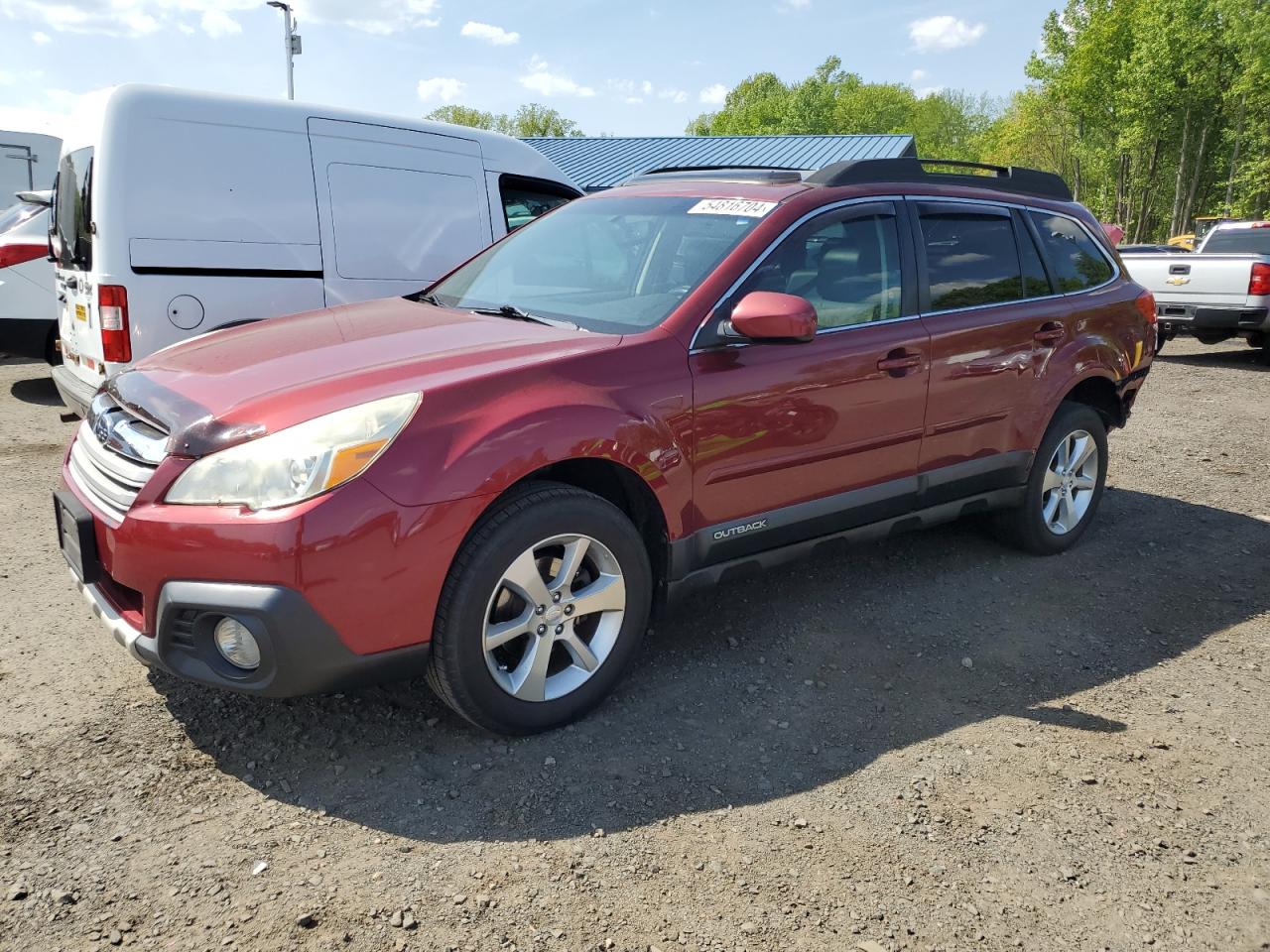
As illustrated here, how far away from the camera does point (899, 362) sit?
385cm

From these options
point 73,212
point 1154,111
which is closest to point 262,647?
point 73,212

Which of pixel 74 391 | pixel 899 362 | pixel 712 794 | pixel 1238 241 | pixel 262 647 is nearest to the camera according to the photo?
pixel 262 647

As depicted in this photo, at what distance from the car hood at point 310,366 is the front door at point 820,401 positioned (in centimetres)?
53

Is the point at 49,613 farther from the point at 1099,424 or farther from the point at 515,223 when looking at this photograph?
the point at 1099,424

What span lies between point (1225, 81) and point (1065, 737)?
163 feet

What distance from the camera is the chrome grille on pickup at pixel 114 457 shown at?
2.78 m

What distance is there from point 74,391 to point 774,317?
4357 millimetres

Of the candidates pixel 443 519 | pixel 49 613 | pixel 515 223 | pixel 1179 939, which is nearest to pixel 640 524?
pixel 443 519

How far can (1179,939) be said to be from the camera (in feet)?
7.54

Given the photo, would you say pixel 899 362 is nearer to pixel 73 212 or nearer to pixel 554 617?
pixel 554 617

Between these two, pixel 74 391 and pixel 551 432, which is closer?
pixel 551 432

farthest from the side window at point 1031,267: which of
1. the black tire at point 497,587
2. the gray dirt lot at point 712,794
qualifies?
the black tire at point 497,587

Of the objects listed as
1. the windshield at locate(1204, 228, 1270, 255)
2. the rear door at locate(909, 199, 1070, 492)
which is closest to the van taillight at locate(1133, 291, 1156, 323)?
the rear door at locate(909, 199, 1070, 492)

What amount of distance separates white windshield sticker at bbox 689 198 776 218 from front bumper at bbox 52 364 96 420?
137 inches
